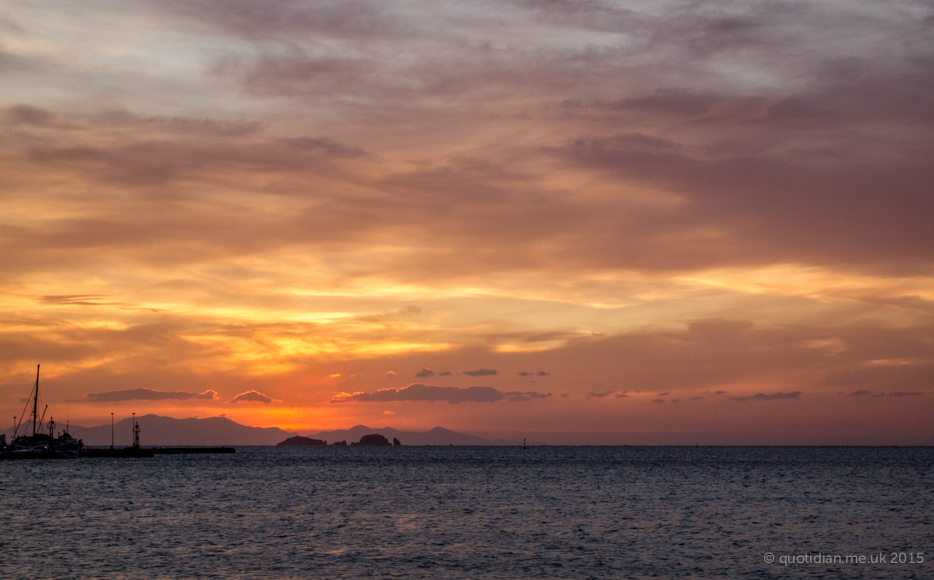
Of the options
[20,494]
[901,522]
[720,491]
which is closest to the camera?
[901,522]

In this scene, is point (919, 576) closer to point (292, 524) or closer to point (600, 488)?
point (292, 524)

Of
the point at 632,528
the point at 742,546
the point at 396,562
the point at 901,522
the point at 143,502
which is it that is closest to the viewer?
the point at 396,562

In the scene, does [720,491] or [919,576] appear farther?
[720,491]

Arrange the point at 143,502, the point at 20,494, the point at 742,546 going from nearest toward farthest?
the point at 742,546
the point at 143,502
the point at 20,494

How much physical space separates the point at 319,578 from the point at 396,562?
258 inches

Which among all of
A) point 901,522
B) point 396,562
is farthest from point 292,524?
point 901,522

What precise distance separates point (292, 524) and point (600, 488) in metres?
62.4

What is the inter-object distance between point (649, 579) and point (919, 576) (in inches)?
635

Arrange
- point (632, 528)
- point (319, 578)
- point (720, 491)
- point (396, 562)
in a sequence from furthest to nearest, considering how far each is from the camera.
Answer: point (720, 491) < point (632, 528) < point (396, 562) < point (319, 578)

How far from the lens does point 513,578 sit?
47.4 m

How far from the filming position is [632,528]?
2739 inches

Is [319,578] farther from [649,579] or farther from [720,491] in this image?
[720,491]

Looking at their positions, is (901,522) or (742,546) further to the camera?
(901,522)

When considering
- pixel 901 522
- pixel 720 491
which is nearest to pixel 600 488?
pixel 720 491
